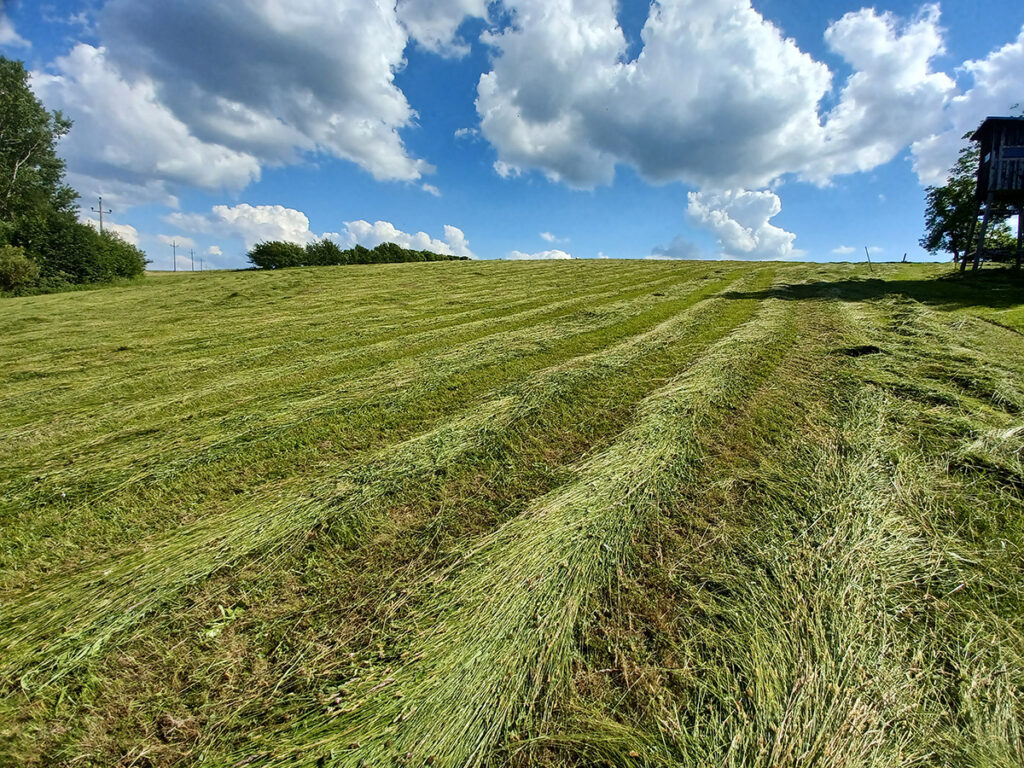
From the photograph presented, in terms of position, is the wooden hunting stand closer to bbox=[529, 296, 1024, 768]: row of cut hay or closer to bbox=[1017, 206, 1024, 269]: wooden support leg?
bbox=[1017, 206, 1024, 269]: wooden support leg

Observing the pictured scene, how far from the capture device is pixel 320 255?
157 ft

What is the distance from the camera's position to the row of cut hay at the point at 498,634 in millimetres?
1610

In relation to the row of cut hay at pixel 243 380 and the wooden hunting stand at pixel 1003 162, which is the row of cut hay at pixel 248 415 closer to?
the row of cut hay at pixel 243 380

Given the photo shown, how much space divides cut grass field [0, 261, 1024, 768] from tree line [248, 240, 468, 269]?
45.4 metres

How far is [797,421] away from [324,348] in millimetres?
9192

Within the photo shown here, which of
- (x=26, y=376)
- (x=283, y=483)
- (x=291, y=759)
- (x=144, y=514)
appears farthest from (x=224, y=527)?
(x=26, y=376)

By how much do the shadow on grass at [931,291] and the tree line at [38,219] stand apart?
41.5 m

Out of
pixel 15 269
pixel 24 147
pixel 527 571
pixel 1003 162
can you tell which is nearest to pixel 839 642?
pixel 527 571

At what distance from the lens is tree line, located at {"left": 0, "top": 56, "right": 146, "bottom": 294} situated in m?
25.7

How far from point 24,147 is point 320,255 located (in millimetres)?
23062

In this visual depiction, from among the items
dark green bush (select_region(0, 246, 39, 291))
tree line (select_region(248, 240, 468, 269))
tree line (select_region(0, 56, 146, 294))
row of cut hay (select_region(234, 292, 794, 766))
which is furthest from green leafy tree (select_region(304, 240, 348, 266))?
row of cut hay (select_region(234, 292, 794, 766))

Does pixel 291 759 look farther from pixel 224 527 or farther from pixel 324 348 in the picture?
pixel 324 348

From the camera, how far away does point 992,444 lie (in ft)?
11.6

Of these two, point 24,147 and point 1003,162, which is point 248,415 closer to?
point 1003,162
